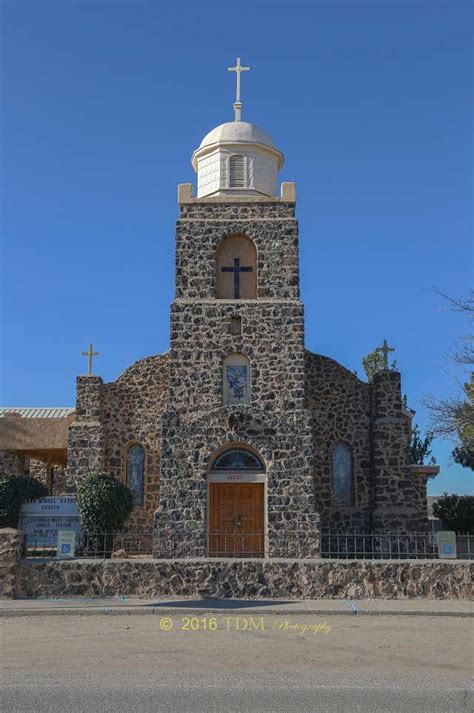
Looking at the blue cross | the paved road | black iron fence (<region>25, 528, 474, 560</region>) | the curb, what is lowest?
the paved road

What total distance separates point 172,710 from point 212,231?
17734mm

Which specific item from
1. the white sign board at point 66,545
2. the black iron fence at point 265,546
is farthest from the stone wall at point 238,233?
the white sign board at point 66,545

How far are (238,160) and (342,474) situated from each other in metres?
10.3

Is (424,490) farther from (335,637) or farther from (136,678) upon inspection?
(136,678)

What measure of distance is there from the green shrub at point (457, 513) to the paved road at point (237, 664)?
18440mm

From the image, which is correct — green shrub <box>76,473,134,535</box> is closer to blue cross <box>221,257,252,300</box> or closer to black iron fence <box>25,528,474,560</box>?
black iron fence <box>25,528,474,560</box>

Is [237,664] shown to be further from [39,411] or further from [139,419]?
[39,411]

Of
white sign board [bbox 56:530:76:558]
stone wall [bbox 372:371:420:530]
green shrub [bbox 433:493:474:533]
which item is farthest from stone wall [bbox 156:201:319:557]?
green shrub [bbox 433:493:474:533]

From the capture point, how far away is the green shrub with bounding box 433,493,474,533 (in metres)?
31.2

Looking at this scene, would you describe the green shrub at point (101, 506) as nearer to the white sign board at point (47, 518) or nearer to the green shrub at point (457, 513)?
the white sign board at point (47, 518)

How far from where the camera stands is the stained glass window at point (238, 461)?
72.8 feet

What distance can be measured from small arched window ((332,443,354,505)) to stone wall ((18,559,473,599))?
1004 centimetres

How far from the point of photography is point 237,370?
23.1 m

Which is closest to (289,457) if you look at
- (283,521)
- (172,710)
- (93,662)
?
(283,521)
